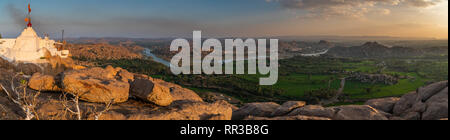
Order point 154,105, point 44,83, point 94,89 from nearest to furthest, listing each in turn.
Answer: point 94,89 → point 154,105 → point 44,83

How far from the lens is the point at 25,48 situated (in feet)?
90.1

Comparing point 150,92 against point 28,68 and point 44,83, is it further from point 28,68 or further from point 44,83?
point 28,68

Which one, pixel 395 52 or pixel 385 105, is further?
pixel 395 52

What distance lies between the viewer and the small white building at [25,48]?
26750 millimetres

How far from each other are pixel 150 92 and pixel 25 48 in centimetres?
2423

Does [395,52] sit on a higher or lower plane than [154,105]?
higher

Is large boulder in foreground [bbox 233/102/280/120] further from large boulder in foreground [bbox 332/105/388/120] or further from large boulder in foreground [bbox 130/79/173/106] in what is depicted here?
large boulder in foreground [bbox 130/79/173/106]

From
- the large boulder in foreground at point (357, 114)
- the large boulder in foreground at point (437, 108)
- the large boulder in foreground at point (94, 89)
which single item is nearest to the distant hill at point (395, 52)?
the large boulder in foreground at point (437, 108)

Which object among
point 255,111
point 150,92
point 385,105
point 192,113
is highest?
point 150,92

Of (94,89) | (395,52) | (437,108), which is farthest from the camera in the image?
(395,52)

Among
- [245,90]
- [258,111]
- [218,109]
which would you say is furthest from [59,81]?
[245,90]

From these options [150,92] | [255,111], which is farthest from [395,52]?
[150,92]
